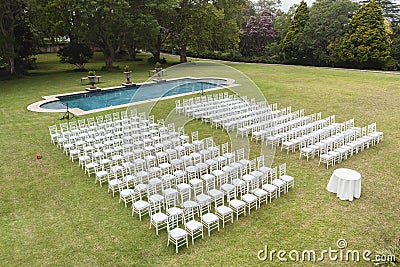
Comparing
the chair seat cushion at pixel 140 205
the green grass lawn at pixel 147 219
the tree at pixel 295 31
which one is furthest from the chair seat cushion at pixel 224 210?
the tree at pixel 295 31

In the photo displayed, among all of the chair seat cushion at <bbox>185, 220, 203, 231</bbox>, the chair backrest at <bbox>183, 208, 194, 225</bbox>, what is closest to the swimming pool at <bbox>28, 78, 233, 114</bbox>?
the chair backrest at <bbox>183, 208, 194, 225</bbox>

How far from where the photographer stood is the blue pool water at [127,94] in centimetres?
2100

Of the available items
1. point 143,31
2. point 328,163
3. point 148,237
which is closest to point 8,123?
point 148,237

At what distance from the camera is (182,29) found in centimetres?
3641

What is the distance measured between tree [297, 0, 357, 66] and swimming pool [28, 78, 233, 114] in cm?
1588

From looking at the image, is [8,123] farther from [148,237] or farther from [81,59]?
[81,59]

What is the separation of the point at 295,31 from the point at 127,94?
2522cm

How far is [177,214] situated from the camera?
7.09 m

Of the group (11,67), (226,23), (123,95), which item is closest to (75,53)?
(11,67)

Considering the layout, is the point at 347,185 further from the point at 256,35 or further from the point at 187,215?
the point at 256,35

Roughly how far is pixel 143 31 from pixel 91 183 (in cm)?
2457

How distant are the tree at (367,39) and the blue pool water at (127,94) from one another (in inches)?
649

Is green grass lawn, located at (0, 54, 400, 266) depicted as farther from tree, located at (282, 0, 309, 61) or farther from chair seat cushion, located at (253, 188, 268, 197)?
tree, located at (282, 0, 309, 61)

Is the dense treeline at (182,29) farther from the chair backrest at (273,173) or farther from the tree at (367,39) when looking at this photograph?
the chair backrest at (273,173)
